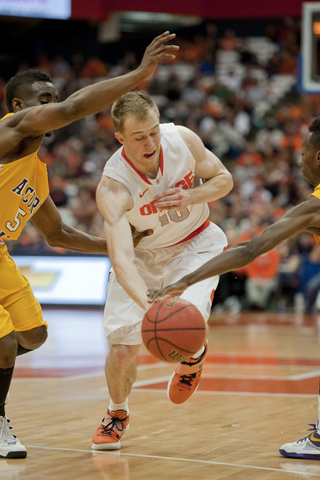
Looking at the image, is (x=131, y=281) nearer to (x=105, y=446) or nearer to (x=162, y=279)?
(x=162, y=279)

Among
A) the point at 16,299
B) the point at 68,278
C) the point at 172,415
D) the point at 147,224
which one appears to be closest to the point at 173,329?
the point at 147,224

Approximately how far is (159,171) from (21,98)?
1018 mm

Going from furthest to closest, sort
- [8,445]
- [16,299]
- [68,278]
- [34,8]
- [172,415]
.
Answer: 1. [34,8]
2. [68,278]
3. [172,415]
4. [16,299]
5. [8,445]

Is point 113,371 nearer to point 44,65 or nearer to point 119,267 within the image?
point 119,267

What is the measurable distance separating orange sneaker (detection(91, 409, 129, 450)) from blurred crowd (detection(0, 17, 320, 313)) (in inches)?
407

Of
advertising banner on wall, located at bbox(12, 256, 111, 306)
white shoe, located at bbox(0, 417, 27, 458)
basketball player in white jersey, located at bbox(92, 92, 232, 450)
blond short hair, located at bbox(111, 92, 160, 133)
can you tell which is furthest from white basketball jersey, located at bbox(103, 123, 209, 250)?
advertising banner on wall, located at bbox(12, 256, 111, 306)

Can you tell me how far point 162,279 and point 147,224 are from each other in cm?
44

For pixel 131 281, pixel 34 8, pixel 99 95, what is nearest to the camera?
pixel 99 95

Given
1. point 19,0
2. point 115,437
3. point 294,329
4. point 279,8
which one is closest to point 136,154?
point 115,437

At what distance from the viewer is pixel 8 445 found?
435 cm

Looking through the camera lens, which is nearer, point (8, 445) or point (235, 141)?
point (8, 445)

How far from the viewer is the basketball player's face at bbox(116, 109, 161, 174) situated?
4.35 metres

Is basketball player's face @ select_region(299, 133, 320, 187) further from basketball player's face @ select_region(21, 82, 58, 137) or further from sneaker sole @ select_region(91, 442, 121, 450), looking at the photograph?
sneaker sole @ select_region(91, 442, 121, 450)

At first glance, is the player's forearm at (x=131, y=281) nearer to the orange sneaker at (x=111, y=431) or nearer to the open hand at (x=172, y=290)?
the open hand at (x=172, y=290)
